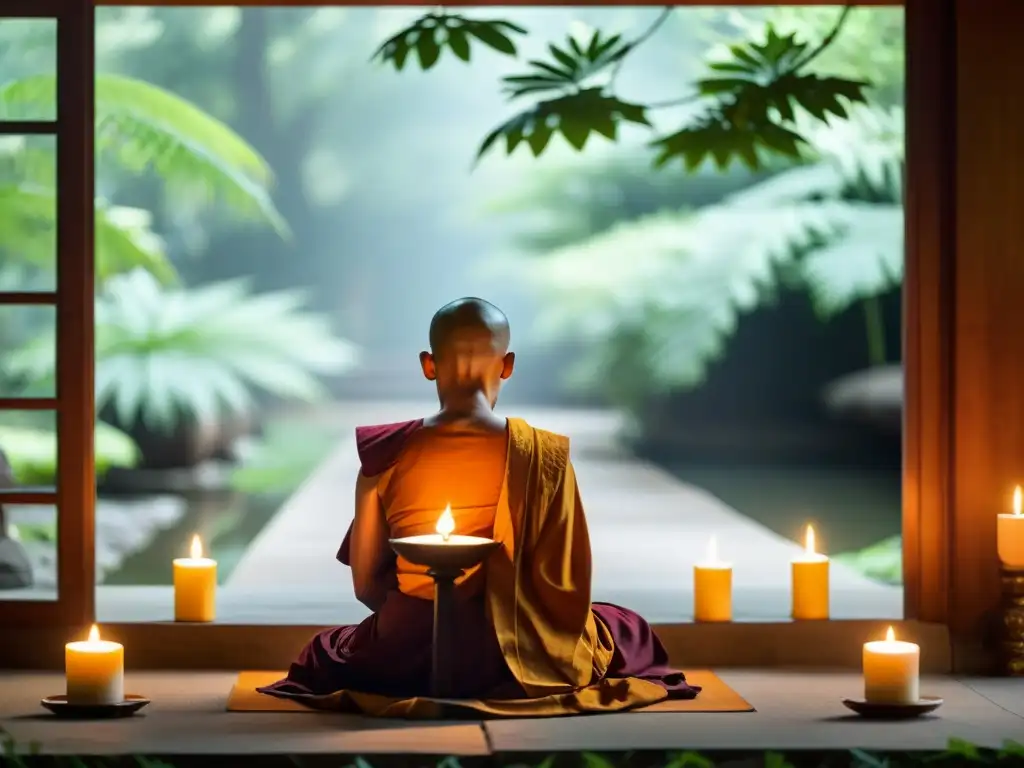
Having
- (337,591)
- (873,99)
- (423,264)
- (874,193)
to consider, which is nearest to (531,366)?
(423,264)

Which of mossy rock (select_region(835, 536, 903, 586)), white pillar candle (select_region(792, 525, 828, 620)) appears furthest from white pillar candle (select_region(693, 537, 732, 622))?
mossy rock (select_region(835, 536, 903, 586))

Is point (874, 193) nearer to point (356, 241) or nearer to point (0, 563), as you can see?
point (356, 241)

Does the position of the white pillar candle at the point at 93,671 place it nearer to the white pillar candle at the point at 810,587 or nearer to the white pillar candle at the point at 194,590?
the white pillar candle at the point at 194,590

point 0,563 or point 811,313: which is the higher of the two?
point 811,313

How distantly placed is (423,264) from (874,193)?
5396 millimetres

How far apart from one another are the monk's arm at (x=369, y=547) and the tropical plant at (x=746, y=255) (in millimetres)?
5975

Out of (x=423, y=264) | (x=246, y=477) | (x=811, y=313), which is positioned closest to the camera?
(x=246, y=477)

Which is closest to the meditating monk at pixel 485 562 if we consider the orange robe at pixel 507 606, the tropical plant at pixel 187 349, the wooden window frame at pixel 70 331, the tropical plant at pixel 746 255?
the orange robe at pixel 507 606

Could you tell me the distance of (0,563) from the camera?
3.44 meters

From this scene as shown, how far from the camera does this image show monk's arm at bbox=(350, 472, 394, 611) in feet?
9.46

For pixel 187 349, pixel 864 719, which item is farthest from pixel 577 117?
pixel 187 349

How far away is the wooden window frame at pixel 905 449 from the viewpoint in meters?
3.35

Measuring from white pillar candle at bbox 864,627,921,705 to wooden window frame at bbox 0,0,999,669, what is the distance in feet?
2.06

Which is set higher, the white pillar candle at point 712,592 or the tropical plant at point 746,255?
the tropical plant at point 746,255
